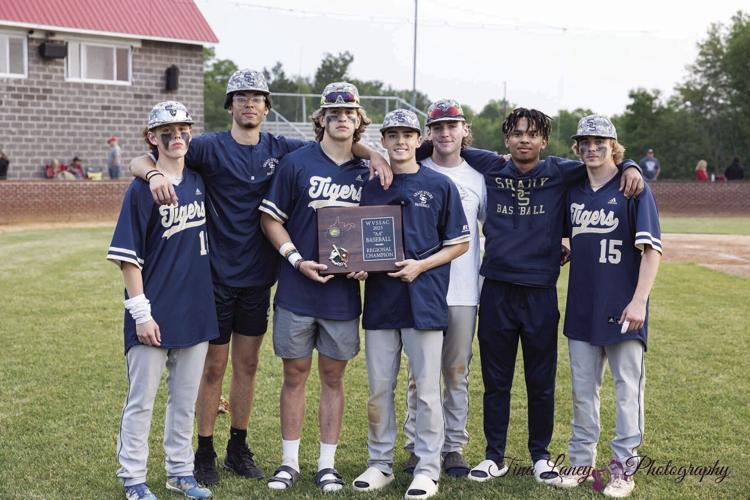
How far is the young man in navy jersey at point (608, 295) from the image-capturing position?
4.70 meters

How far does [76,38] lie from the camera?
2517cm

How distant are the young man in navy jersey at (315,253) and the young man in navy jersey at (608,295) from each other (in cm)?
120

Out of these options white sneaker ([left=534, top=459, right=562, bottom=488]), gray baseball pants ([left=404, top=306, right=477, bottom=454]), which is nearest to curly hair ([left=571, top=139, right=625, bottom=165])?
gray baseball pants ([left=404, top=306, right=477, bottom=454])

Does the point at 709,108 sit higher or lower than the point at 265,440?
higher

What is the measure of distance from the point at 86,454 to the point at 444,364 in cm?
222

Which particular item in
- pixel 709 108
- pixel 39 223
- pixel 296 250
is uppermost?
pixel 709 108

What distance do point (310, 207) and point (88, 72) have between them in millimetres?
22897

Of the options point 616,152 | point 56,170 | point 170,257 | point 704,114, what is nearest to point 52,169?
point 56,170

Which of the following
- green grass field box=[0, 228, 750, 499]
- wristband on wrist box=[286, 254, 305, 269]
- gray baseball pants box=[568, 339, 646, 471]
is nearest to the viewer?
wristband on wrist box=[286, 254, 305, 269]

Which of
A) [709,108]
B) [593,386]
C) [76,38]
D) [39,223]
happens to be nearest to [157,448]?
[593,386]

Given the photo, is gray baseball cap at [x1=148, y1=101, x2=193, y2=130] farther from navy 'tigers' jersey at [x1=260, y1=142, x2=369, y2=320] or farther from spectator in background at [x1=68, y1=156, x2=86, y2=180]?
spectator in background at [x1=68, y1=156, x2=86, y2=180]

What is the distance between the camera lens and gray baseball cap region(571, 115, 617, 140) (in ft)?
15.7

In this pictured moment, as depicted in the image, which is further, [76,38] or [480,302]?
[76,38]

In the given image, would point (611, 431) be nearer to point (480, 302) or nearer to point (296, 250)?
point (480, 302)
